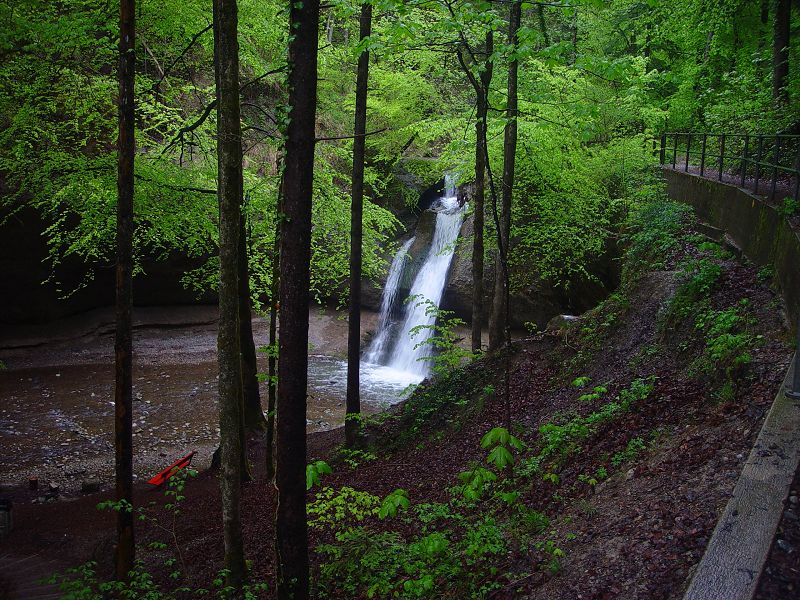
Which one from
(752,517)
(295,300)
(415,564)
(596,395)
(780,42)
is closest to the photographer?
(752,517)

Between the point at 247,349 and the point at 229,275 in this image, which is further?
the point at 247,349

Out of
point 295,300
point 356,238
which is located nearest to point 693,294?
point 356,238

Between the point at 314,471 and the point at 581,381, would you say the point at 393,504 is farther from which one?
the point at 581,381

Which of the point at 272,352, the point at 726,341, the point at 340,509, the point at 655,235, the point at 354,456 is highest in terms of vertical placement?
the point at 655,235

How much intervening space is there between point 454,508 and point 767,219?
5935 millimetres

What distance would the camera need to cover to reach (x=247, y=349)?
13.2m

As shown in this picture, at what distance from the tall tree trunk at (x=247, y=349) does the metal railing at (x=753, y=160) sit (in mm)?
8700

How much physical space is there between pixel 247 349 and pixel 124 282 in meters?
5.84

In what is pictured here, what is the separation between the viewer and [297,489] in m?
5.19

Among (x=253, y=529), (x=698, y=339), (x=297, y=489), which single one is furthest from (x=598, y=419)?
(x=253, y=529)

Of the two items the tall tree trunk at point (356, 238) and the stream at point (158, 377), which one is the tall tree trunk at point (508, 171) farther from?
the tall tree trunk at point (356, 238)

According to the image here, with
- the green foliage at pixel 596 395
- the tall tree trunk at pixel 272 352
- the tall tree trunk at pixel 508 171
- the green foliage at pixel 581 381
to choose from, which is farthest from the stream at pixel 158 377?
the green foliage at pixel 596 395

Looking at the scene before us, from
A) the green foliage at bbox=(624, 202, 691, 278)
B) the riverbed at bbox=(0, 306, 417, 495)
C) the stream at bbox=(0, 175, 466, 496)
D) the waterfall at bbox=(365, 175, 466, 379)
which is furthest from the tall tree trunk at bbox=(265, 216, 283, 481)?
the waterfall at bbox=(365, 175, 466, 379)

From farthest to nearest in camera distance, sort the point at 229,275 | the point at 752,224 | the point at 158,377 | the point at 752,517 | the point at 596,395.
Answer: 1. the point at 158,377
2. the point at 752,224
3. the point at 596,395
4. the point at 229,275
5. the point at 752,517
